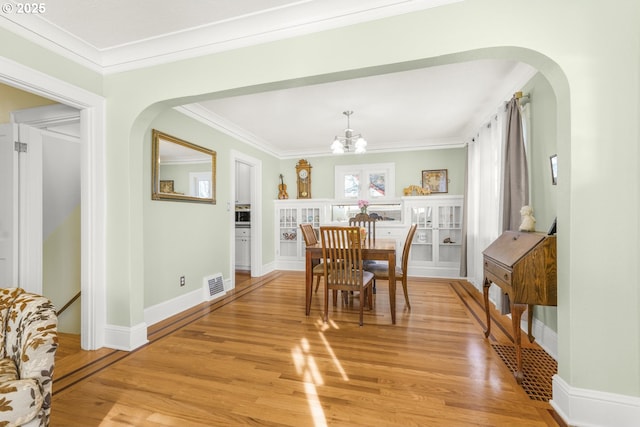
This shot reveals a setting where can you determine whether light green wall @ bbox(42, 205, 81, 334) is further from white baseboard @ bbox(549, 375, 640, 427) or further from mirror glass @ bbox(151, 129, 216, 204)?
white baseboard @ bbox(549, 375, 640, 427)

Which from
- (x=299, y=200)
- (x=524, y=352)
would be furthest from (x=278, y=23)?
(x=299, y=200)

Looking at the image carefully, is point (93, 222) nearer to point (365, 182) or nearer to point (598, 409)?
point (598, 409)

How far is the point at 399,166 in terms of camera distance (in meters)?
5.41

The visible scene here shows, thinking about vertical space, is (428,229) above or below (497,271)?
above

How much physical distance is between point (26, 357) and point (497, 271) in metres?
2.86

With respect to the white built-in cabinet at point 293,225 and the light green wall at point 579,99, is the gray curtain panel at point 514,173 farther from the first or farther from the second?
the white built-in cabinet at point 293,225

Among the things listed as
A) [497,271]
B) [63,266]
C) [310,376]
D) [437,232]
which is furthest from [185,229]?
[437,232]

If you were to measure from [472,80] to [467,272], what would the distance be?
3178 millimetres

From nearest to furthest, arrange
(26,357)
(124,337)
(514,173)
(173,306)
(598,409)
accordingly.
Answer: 1. (26,357)
2. (598,409)
3. (124,337)
4. (514,173)
5. (173,306)

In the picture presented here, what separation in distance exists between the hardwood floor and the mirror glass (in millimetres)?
1451

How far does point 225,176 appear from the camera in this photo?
4.12 m

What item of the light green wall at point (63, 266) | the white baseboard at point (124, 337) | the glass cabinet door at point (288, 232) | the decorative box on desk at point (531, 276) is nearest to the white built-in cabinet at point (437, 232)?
the glass cabinet door at point (288, 232)

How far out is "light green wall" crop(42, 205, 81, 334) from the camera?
2.91 metres

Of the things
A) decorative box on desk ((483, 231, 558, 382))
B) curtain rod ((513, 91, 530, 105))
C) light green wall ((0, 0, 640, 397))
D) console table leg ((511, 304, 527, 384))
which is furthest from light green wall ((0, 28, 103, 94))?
curtain rod ((513, 91, 530, 105))
